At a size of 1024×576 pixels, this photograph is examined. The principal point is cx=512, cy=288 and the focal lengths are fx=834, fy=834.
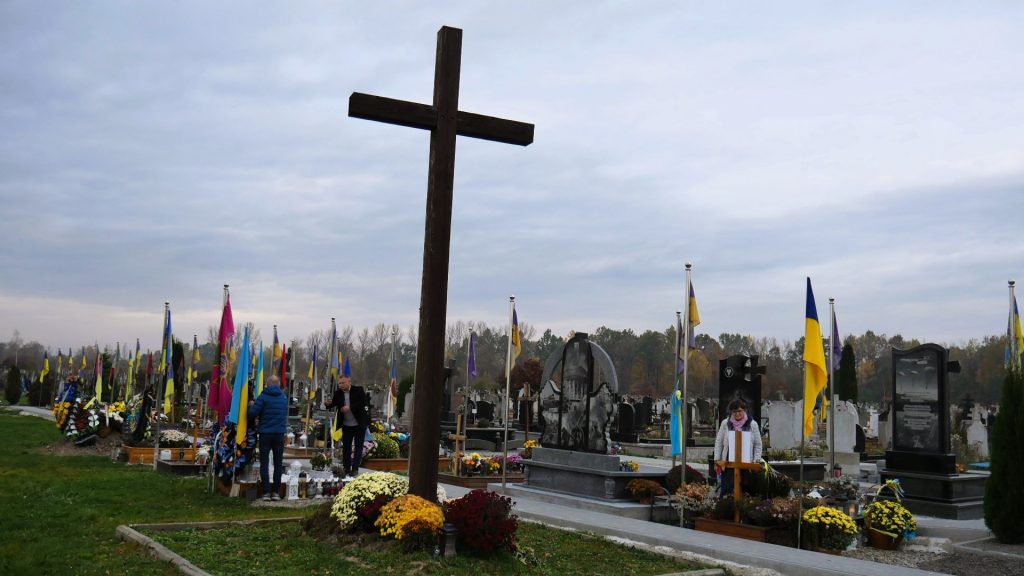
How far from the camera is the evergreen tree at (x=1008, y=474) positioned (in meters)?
11.9

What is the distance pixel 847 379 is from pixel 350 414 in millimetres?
34166

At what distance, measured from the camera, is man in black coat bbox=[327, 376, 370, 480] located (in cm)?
1533

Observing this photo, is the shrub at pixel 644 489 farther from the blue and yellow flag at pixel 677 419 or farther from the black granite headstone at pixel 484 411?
the black granite headstone at pixel 484 411

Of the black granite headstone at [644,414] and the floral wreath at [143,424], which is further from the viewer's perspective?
the black granite headstone at [644,414]

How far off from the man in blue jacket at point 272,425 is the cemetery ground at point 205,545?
1.77 feet

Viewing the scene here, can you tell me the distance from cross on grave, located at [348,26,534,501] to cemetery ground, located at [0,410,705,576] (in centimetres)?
105

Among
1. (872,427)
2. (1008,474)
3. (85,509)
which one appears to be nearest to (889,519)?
(1008,474)

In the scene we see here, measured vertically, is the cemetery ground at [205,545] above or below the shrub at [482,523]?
below

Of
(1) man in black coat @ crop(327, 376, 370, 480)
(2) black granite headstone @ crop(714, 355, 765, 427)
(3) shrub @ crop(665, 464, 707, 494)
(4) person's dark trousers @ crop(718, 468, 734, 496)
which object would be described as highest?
(2) black granite headstone @ crop(714, 355, 765, 427)

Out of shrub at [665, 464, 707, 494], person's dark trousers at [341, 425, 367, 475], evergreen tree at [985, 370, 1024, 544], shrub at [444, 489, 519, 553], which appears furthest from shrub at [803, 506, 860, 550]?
person's dark trousers at [341, 425, 367, 475]

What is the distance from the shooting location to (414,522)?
327 inches

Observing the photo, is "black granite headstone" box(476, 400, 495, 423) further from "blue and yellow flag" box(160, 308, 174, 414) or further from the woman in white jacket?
the woman in white jacket

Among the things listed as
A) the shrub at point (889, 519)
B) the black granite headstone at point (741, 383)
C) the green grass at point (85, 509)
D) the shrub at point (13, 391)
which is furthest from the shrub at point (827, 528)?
the shrub at point (13, 391)

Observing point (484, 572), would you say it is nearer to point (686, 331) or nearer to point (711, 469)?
point (686, 331)
